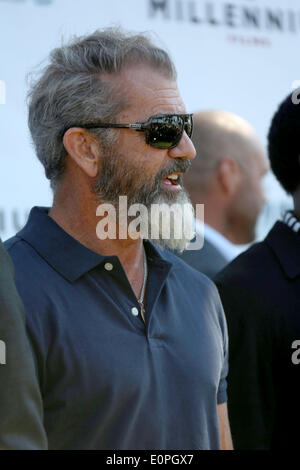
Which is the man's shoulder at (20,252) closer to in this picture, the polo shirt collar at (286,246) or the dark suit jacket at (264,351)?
the dark suit jacket at (264,351)

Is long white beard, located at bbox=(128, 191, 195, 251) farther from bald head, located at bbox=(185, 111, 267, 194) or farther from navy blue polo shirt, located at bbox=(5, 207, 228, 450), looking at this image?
bald head, located at bbox=(185, 111, 267, 194)

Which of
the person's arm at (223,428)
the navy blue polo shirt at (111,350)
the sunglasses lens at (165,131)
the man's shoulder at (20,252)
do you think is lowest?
the person's arm at (223,428)

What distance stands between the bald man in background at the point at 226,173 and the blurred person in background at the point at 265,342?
48.9 inches

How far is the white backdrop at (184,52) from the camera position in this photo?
3291mm

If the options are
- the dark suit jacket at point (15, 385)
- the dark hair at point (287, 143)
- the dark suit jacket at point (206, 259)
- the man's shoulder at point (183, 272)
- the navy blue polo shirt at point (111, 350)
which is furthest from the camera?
the dark suit jacket at point (206, 259)

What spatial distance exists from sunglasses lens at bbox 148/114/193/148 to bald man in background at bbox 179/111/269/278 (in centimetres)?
162

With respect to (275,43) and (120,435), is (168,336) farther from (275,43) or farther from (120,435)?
(275,43)

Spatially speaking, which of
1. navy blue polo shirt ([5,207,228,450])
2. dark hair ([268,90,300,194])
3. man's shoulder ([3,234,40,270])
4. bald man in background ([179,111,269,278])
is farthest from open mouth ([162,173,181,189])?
bald man in background ([179,111,269,278])

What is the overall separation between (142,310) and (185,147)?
1.51 ft

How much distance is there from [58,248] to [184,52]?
6.11 feet

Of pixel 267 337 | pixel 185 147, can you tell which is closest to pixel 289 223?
pixel 267 337

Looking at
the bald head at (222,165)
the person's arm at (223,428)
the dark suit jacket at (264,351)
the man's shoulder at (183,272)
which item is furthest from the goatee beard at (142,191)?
the bald head at (222,165)

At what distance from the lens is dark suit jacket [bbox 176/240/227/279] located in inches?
126

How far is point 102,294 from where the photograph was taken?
6.79ft
